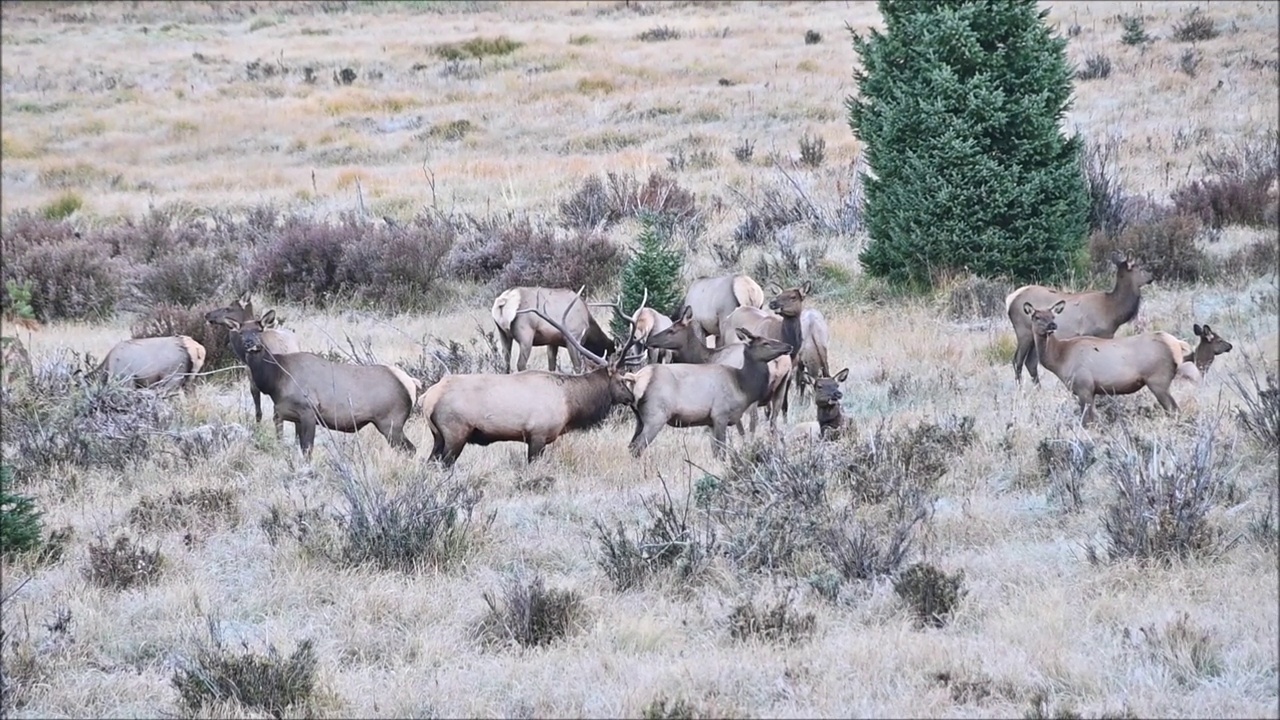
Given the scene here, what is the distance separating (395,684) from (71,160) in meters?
26.3

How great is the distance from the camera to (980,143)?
1385 centimetres

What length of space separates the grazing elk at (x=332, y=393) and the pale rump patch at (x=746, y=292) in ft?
11.6

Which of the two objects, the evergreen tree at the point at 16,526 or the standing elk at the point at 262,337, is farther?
the standing elk at the point at 262,337

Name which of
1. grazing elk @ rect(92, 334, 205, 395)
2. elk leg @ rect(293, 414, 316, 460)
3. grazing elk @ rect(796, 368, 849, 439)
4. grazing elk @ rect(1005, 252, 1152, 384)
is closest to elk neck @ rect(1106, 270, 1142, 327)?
grazing elk @ rect(1005, 252, 1152, 384)

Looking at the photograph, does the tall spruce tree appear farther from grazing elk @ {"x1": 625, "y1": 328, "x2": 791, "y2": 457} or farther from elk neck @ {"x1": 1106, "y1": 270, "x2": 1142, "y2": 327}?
grazing elk @ {"x1": 625, "y1": 328, "x2": 791, "y2": 457}

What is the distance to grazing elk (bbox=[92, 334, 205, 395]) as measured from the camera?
38.0ft

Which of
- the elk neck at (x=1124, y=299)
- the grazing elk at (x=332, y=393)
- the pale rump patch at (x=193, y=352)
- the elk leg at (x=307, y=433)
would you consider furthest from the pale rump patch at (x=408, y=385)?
the elk neck at (x=1124, y=299)

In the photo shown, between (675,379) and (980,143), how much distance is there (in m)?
5.95

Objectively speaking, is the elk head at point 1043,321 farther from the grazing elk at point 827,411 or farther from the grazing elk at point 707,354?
the grazing elk at point 707,354

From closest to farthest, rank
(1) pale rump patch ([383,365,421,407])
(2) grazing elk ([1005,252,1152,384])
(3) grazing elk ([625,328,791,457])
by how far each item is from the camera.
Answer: (3) grazing elk ([625,328,791,457]), (1) pale rump patch ([383,365,421,407]), (2) grazing elk ([1005,252,1152,384])

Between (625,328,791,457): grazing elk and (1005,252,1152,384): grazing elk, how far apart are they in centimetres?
251

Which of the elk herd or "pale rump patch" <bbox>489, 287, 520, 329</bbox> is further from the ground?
the elk herd

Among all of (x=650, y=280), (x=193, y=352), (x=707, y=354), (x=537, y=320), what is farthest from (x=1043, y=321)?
(x=193, y=352)

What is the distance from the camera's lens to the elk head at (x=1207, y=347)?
33.2 feet
